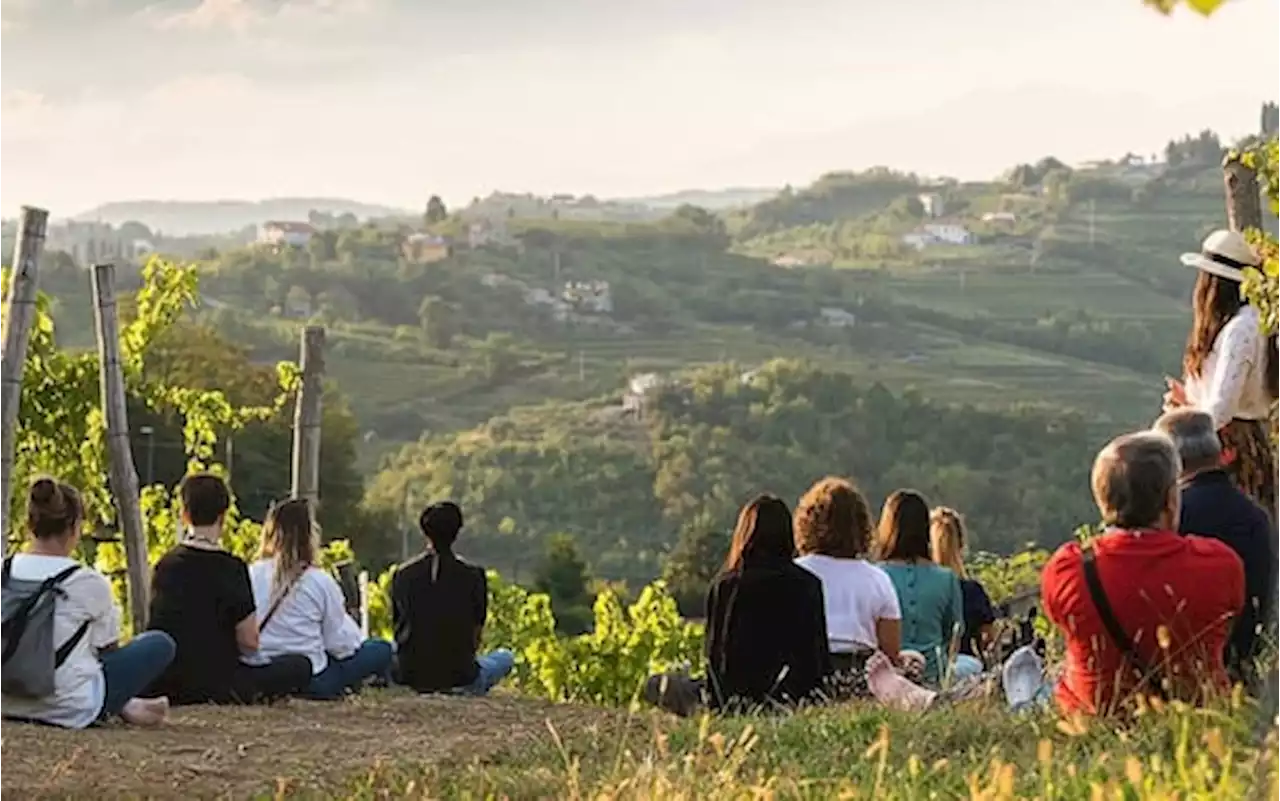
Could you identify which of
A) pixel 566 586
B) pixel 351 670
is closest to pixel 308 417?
pixel 351 670

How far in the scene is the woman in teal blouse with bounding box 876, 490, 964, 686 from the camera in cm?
873

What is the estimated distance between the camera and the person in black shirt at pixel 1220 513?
6.60 metres

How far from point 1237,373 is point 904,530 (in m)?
1.84

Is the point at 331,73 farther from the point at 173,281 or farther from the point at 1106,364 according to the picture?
the point at 173,281

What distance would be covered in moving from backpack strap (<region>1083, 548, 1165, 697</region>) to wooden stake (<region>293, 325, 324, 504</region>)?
8.93m

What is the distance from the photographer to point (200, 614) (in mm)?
9086

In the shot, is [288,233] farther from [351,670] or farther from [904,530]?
[904,530]

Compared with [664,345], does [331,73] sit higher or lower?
higher

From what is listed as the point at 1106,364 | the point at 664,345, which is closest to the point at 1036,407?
the point at 1106,364


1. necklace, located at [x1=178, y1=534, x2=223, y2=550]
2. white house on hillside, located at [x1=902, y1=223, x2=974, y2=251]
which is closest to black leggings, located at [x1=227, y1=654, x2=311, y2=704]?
necklace, located at [x1=178, y1=534, x2=223, y2=550]

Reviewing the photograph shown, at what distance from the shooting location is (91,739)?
25.9ft

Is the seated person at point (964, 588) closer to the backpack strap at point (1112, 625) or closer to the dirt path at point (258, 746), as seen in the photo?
the dirt path at point (258, 746)

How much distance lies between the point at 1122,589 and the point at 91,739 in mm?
3875

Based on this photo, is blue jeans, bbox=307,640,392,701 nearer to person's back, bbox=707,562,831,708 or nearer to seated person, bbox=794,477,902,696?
person's back, bbox=707,562,831,708
